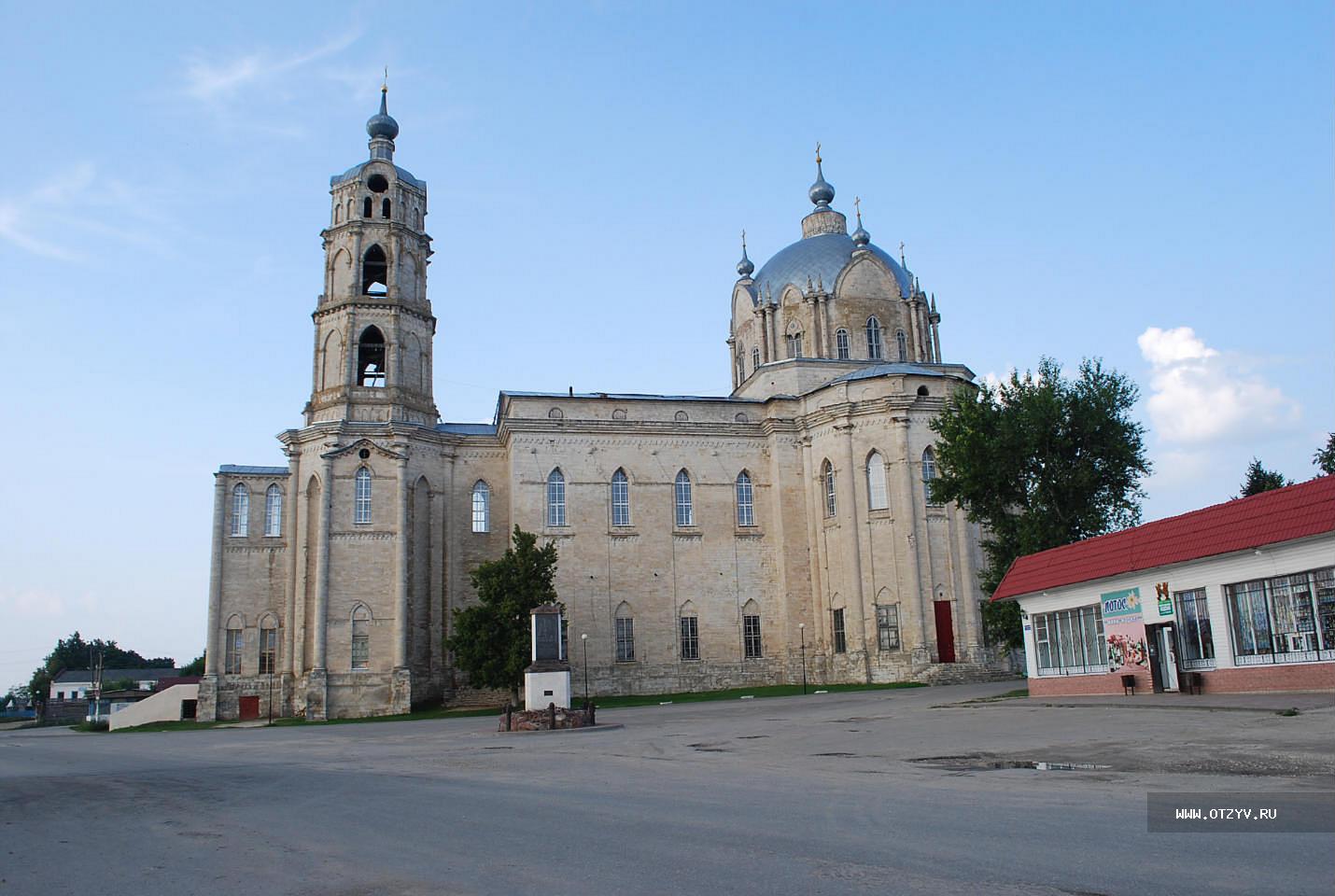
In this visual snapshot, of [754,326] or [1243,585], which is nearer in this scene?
[1243,585]

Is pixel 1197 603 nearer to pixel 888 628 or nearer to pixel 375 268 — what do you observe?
pixel 888 628

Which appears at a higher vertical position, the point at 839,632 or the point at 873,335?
the point at 873,335

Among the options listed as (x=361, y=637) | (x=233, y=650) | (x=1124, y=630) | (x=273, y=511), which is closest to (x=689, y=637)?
(x=361, y=637)

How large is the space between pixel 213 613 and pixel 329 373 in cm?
1085

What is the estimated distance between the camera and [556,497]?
43375 millimetres

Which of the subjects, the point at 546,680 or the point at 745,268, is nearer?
the point at 546,680

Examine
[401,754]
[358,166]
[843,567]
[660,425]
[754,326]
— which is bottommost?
[401,754]

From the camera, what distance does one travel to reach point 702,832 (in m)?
8.95

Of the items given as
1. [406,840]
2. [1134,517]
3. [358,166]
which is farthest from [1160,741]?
[358,166]

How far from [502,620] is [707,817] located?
27.2m

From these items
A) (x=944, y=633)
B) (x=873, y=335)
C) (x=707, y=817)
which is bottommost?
(x=707, y=817)

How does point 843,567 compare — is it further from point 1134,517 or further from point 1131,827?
point 1131,827

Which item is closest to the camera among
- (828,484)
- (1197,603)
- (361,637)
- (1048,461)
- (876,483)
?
(1197,603)

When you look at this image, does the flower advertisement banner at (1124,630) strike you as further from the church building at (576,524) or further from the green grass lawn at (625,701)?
the church building at (576,524)
